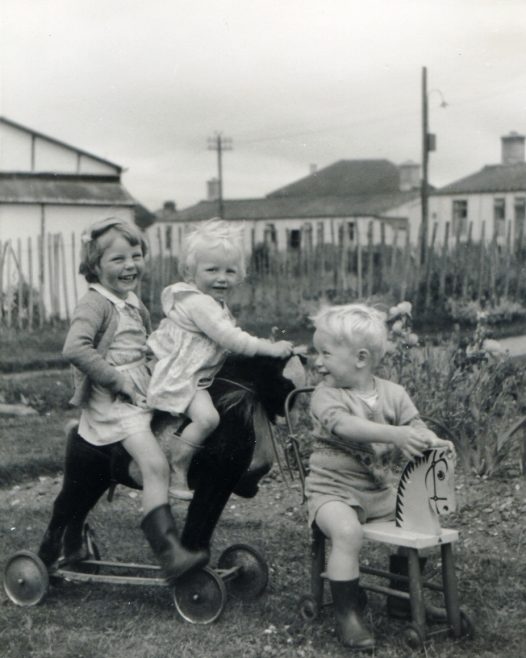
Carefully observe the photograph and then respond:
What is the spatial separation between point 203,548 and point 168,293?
98 cm

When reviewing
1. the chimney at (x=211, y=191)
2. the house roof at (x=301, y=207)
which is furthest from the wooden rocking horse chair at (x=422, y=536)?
the chimney at (x=211, y=191)

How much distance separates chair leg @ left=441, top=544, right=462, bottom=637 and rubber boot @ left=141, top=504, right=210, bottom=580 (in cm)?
89

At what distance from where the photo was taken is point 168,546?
353 cm

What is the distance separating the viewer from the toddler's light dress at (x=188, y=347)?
3.54m

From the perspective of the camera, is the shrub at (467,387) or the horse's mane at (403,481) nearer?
the horse's mane at (403,481)

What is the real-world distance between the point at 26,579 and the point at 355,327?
174 cm

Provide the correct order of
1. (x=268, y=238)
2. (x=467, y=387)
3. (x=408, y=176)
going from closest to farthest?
(x=467, y=387) → (x=268, y=238) → (x=408, y=176)

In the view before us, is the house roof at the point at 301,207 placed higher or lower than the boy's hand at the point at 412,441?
higher

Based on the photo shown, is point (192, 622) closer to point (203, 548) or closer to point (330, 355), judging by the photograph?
point (203, 548)

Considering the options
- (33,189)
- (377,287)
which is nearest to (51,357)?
(377,287)

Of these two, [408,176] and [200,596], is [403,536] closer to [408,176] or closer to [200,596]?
[200,596]

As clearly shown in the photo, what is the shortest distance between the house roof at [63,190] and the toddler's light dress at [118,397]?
16120 millimetres

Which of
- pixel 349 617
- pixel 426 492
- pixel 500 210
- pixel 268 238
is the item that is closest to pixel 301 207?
pixel 500 210

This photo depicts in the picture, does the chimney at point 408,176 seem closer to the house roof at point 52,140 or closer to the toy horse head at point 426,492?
the house roof at point 52,140
